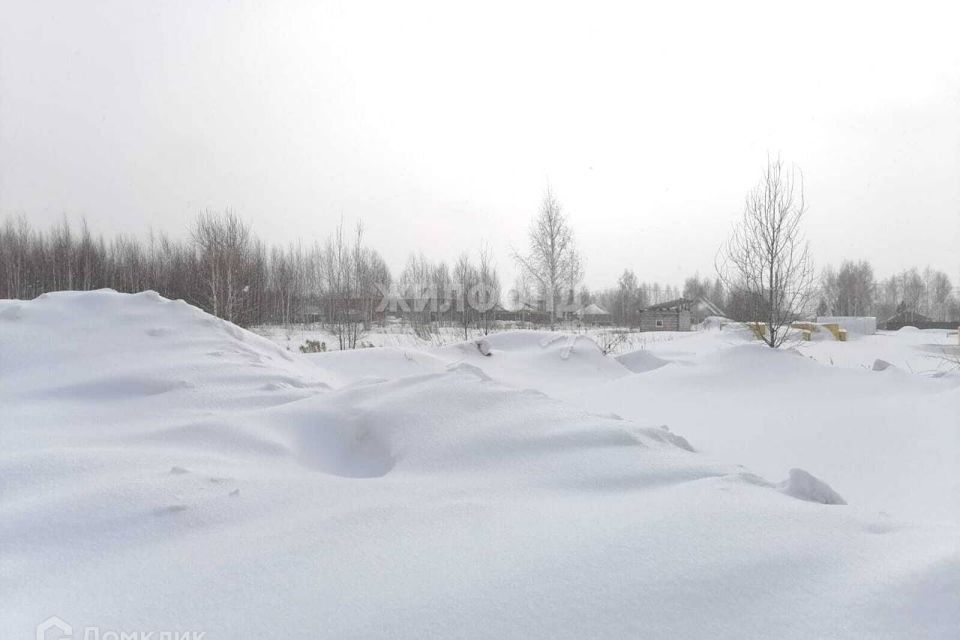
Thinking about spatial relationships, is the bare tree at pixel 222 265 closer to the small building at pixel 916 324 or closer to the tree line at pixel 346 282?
the tree line at pixel 346 282

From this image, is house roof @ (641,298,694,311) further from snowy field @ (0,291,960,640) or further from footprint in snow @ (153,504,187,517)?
footprint in snow @ (153,504,187,517)

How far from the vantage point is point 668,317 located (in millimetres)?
30484

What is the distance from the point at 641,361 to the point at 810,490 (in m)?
8.12

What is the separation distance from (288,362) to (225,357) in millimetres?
1137

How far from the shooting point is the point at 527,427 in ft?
8.52

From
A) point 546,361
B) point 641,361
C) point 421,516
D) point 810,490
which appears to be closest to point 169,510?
point 421,516

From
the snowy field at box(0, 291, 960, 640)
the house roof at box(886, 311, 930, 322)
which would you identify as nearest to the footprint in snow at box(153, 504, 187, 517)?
the snowy field at box(0, 291, 960, 640)

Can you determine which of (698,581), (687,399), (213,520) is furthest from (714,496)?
(687,399)

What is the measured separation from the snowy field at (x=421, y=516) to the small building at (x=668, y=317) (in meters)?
27.3

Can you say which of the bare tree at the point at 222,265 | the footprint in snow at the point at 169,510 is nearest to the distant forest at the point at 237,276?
the bare tree at the point at 222,265

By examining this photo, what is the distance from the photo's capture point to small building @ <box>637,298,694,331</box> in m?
29.9

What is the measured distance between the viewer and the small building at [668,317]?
29.9 metres

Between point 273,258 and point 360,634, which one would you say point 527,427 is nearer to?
point 360,634

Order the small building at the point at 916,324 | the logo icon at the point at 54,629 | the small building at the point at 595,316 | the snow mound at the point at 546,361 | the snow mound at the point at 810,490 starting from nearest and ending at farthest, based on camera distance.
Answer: the logo icon at the point at 54,629, the snow mound at the point at 810,490, the snow mound at the point at 546,361, the small building at the point at 916,324, the small building at the point at 595,316
